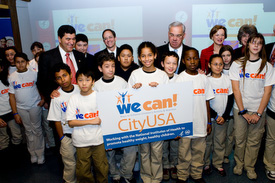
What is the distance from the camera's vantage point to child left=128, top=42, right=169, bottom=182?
7.36 feet

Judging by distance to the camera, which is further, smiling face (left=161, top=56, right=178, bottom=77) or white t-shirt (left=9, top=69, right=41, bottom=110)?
white t-shirt (left=9, top=69, right=41, bottom=110)

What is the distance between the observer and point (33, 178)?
2.78 metres

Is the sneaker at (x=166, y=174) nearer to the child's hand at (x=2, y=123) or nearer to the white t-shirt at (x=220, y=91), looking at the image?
the white t-shirt at (x=220, y=91)

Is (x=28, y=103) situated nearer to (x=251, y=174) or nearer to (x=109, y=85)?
(x=109, y=85)

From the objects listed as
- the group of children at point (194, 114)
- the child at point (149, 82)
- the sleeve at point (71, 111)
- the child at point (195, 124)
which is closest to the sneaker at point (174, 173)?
the group of children at point (194, 114)

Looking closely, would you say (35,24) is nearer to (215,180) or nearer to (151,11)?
(151,11)

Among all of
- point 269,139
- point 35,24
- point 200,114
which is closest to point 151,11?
point 35,24

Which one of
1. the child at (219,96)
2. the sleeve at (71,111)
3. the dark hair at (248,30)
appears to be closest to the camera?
the sleeve at (71,111)

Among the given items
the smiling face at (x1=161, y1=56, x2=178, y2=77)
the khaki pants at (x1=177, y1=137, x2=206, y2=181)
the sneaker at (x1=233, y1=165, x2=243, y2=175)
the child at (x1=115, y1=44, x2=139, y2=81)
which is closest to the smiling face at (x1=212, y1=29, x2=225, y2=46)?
the smiling face at (x1=161, y1=56, x2=178, y2=77)

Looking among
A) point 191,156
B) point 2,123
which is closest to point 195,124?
point 191,156

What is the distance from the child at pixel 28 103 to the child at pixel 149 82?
1602mm

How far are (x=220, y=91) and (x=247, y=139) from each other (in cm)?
74

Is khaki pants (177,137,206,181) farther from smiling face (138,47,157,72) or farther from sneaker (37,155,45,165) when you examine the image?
sneaker (37,155,45,165)

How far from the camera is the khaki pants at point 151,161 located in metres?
2.34
